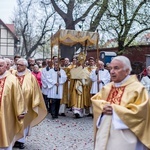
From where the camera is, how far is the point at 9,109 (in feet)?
20.5

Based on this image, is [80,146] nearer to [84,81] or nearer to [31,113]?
[31,113]

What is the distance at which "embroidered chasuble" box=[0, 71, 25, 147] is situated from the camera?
614 centimetres

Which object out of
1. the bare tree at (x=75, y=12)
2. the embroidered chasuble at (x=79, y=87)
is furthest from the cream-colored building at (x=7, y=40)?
the embroidered chasuble at (x=79, y=87)

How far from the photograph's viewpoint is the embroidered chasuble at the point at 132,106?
4.71 m

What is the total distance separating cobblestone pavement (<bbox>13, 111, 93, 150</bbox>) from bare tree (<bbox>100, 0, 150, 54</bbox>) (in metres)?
6.15

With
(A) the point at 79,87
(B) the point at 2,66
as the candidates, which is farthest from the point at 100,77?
(B) the point at 2,66

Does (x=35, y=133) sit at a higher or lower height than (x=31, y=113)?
lower

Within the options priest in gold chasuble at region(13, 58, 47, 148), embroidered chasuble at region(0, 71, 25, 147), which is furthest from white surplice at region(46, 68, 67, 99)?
embroidered chasuble at region(0, 71, 25, 147)

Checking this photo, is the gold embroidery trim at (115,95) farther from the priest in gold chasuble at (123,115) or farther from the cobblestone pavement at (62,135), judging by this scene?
the cobblestone pavement at (62,135)

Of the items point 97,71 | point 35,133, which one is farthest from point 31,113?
point 97,71

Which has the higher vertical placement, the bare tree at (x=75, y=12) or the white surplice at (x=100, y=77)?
the bare tree at (x=75, y=12)

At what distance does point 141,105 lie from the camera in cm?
A: 471

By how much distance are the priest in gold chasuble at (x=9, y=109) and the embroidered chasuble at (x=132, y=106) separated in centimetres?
167

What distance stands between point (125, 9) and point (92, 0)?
1.98 m
